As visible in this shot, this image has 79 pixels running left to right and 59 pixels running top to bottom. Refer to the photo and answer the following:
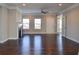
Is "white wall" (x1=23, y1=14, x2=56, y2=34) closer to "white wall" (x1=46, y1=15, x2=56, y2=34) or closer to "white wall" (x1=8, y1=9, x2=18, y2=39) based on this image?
"white wall" (x1=46, y1=15, x2=56, y2=34)

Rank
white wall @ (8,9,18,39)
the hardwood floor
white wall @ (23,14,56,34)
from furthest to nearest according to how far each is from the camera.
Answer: white wall @ (23,14,56,34)
white wall @ (8,9,18,39)
the hardwood floor

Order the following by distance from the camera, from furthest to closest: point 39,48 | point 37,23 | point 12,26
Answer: point 37,23 < point 12,26 < point 39,48

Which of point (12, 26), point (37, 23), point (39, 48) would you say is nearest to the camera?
point (39, 48)

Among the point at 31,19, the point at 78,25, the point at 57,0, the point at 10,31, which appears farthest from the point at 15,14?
the point at 57,0

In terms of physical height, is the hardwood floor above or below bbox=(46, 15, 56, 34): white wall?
below

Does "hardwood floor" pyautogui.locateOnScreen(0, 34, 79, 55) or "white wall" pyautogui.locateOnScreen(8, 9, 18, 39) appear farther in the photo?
"white wall" pyautogui.locateOnScreen(8, 9, 18, 39)

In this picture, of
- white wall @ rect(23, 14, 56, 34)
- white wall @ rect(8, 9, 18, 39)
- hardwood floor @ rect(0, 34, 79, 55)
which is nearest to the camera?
hardwood floor @ rect(0, 34, 79, 55)

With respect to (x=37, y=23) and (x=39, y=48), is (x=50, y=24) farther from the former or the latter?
(x=39, y=48)

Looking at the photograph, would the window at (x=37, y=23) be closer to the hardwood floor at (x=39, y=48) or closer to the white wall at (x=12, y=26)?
the white wall at (x=12, y=26)

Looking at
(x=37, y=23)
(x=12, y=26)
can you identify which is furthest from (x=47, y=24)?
(x=12, y=26)

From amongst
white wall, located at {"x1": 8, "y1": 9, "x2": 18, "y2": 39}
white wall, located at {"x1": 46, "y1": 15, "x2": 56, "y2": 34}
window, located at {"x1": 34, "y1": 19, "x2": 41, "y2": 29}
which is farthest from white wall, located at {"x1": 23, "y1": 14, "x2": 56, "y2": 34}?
white wall, located at {"x1": 8, "y1": 9, "x2": 18, "y2": 39}

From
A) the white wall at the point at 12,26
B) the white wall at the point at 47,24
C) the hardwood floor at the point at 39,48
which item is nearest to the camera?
the hardwood floor at the point at 39,48

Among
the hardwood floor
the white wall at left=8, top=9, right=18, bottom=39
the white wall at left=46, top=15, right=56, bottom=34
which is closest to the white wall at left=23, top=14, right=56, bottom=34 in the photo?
the white wall at left=46, top=15, right=56, bottom=34

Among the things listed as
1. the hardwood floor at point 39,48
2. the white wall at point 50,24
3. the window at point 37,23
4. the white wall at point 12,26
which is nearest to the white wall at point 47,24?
the white wall at point 50,24
